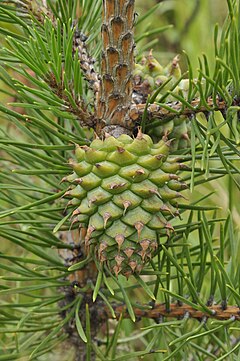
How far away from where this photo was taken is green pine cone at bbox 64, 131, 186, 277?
1.92 ft

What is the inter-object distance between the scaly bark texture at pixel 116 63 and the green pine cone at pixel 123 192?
5 centimetres

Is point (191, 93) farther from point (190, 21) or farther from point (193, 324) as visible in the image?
point (190, 21)

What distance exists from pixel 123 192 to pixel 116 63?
0.42 ft

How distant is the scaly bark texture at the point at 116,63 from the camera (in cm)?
60

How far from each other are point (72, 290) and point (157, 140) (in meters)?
0.23

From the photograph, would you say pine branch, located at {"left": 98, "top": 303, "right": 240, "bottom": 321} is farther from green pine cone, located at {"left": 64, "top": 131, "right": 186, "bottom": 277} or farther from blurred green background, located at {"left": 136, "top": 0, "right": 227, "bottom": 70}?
blurred green background, located at {"left": 136, "top": 0, "right": 227, "bottom": 70}

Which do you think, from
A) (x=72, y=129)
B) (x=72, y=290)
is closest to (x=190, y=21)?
(x=72, y=129)

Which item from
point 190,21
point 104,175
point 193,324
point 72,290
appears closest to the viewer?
point 104,175

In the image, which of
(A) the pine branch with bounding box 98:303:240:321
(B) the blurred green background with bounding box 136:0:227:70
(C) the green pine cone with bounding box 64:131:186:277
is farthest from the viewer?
(B) the blurred green background with bounding box 136:0:227:70

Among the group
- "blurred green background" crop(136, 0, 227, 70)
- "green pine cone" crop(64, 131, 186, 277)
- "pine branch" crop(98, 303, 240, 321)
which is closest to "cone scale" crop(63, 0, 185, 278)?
"green pine cone" crop(64, 131, 186, 277)

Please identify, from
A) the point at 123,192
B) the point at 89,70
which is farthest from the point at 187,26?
the point at 123,192

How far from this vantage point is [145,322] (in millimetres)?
819

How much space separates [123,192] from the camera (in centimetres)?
59

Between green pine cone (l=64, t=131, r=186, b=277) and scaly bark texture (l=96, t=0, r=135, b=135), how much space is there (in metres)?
0.05
